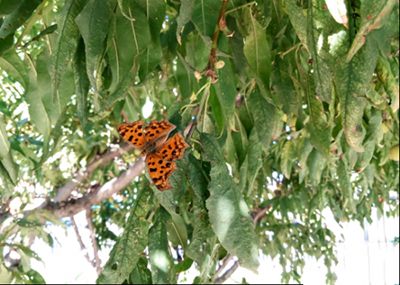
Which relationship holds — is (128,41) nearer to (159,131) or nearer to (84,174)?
(159,131)

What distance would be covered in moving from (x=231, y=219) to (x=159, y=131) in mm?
254

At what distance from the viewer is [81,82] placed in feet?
2.30

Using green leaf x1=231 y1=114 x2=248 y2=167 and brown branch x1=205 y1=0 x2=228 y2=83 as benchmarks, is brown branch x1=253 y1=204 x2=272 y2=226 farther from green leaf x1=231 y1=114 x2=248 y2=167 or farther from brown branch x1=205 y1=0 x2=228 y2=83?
brown branch x1=205 y1=0 x2=228 y2=83

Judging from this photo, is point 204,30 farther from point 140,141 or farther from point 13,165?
point 13,165

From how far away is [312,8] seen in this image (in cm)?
53

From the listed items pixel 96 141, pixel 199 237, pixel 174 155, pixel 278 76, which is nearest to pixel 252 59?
pixel 278 76

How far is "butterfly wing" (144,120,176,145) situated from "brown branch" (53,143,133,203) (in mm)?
1642

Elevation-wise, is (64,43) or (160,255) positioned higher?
(64,43)

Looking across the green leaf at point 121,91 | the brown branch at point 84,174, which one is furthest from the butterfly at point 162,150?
the brown branch at point 84,174

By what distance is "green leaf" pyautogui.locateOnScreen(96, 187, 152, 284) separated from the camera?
667 mm

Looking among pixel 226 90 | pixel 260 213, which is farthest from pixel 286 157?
pixel 260 213

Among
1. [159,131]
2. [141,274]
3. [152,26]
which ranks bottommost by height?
[141,274]

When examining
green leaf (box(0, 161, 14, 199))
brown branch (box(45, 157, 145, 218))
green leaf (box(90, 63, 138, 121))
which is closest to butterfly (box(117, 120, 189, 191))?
green leaf (box(90, 63, 138, 121))

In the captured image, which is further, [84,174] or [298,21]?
[84,174]
